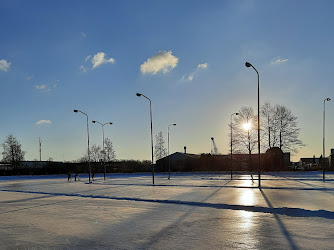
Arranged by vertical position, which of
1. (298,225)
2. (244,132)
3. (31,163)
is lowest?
(31,163)

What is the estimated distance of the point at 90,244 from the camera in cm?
813

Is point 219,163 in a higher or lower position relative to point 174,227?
lower

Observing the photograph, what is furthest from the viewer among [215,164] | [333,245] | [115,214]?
[215,164]

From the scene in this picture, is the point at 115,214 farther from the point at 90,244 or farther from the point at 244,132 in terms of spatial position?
the point at 244,132

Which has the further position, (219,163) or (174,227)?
(219,163)

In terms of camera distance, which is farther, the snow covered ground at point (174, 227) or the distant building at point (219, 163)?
the distant building at point (219, 163)

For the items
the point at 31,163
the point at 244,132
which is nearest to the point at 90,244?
the point at 244,132

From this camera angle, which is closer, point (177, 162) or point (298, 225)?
point (298, 225)

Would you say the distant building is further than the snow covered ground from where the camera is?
Yes

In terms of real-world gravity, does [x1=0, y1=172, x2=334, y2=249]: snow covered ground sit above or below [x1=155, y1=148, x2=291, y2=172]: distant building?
above

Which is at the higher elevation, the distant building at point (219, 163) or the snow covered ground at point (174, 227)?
the snow covered ground at point (174, 227)

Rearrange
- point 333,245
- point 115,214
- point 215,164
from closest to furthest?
point 333,245 < point 115,214 < point 215,164

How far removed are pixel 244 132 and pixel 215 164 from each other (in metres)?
23.4

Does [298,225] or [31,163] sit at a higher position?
[298,225]
